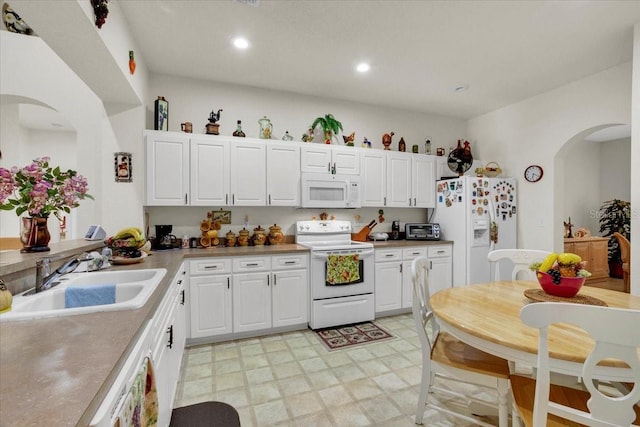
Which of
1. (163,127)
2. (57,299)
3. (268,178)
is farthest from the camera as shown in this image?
(268,178)

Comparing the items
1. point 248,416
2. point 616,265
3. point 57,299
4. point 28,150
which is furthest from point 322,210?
point 28,150

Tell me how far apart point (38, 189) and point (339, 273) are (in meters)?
2.54

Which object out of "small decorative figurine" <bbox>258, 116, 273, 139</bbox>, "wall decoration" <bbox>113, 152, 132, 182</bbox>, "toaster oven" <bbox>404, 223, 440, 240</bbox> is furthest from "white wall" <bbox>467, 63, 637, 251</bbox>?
"wall decoration" <bbox>113, 152, 132, 182</bbox>

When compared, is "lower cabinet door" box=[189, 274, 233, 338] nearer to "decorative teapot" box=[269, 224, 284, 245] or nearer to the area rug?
"decorative teapot" box=[269, 224, 284, 245]

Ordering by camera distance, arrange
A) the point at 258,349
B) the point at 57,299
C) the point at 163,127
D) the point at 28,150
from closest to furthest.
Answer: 1. the point at 57,299
2. the point at 258,349
3. the point at 163,127
4. the point at 28,150

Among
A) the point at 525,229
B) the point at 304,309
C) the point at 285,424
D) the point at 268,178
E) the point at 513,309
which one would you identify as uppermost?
the point at 268,178

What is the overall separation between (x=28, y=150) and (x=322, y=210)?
6664 mm

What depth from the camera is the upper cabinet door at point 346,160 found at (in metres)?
3.79

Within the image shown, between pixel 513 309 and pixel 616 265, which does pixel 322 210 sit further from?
pixel 616 265

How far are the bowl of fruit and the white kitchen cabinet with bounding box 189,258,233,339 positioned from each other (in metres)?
2.57

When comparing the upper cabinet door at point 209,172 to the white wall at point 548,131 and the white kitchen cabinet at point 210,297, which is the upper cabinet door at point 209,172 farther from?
the white wall at point 548,131

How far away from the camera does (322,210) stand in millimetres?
4012

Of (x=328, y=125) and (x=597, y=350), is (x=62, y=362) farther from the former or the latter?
(x=328, y=125)

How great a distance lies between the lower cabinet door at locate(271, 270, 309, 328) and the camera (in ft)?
10.4
